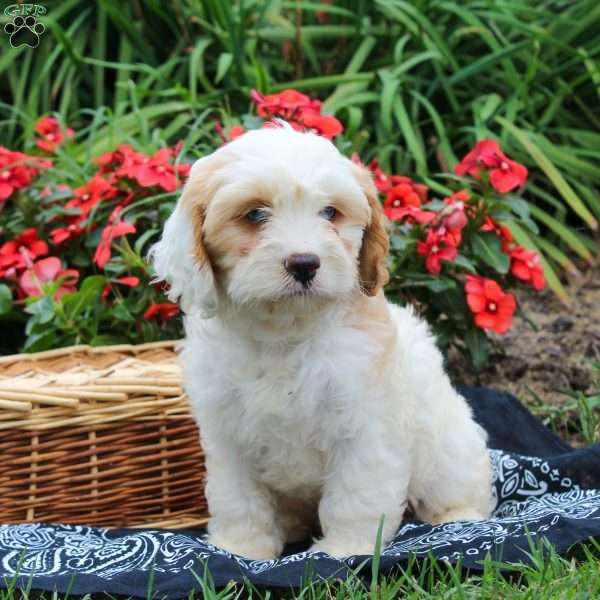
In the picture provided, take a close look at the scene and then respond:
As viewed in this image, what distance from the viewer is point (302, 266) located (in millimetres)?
2881

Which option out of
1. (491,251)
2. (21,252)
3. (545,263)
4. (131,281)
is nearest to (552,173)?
(545,263)

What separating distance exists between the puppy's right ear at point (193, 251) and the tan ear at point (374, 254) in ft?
1.64

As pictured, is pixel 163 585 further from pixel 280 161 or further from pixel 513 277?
pixel 513 277

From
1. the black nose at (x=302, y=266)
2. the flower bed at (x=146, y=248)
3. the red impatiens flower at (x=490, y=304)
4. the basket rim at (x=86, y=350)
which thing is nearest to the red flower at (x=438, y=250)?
the flower bed at (x=146, y=248)

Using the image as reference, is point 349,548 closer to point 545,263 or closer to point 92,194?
point 92,194

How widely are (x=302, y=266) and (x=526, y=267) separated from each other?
2256 mm

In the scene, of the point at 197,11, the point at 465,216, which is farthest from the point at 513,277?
the point at 197,11

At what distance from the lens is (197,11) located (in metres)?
6.69

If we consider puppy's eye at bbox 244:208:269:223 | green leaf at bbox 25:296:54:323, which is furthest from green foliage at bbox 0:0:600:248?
puppy's eye at bbox 244:208:269:223

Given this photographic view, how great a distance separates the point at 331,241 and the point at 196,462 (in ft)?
4.69

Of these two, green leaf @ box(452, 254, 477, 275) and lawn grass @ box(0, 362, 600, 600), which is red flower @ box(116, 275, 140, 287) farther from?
lawn grass @ box(0, 362, 600, 600)

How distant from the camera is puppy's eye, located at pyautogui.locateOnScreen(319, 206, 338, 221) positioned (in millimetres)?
3070

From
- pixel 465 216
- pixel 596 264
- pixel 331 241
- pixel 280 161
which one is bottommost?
pixel 596 264

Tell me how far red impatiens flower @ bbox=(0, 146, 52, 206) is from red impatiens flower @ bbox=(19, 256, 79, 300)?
18.2 inches
